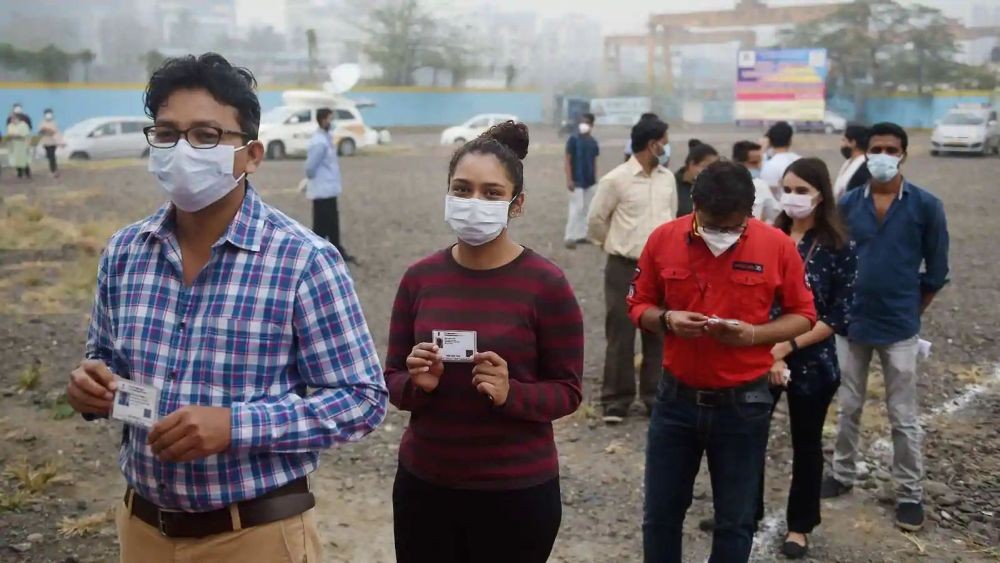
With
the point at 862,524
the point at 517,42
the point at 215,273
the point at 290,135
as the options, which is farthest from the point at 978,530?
the point at 517,42

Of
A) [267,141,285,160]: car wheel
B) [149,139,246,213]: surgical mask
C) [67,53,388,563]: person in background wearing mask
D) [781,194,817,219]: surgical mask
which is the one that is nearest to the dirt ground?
[781,194,817,219]: surgical mask

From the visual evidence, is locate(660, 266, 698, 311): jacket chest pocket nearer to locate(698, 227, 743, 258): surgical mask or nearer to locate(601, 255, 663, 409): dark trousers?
locate(698, 227, 743, 258): surgical mask

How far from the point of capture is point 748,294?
3211 mm

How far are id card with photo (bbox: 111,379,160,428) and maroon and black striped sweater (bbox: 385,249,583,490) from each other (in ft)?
2.47

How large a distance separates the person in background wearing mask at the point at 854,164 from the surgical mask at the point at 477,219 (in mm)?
4127

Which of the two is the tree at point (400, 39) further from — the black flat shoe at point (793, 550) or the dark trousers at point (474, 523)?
the dark trousers at point (474, 523)

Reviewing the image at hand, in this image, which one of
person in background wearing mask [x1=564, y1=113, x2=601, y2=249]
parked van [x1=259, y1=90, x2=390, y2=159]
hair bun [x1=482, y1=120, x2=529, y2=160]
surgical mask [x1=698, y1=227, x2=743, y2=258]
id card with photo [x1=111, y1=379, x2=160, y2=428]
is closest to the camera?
id card with photo [x1=111, y1=379, x2=160, y2=428]

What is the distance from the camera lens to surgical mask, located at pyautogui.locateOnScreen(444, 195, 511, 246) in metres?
2.53

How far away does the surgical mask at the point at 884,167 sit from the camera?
14.4 ft

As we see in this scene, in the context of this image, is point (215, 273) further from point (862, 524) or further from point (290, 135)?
point (290, 135)

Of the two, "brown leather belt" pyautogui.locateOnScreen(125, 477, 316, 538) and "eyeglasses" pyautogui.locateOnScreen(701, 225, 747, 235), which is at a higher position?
"eyeglasses" pyautogui.locateOnScreen(701, 225, 747, 235)

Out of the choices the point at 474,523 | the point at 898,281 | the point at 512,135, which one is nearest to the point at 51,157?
the point at 898,281

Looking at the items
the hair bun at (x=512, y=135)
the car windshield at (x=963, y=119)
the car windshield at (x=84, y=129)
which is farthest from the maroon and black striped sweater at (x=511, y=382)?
the car windshield at (x=963, y=119)

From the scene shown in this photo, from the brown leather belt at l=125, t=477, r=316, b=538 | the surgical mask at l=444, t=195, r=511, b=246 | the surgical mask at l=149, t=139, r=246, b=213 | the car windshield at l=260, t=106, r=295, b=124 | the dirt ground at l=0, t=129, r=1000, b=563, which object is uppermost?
the car windshield at l=260, t=106, r=295, b=124
